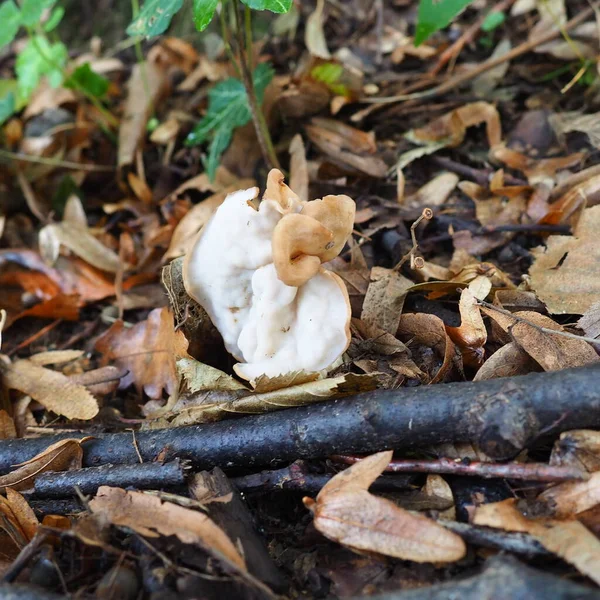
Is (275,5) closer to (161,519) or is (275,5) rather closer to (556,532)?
(161,519)

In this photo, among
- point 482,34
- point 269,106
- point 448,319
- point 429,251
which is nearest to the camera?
point 448,319

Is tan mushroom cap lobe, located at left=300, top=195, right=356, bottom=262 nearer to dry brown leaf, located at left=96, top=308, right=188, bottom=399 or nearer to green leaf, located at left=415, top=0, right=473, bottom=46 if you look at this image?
dry brown leaf, located at left=96, top=308, right=188, bottom=399

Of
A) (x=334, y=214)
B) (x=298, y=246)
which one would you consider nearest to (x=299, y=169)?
(x=334, y=214)

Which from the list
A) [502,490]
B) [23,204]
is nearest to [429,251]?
[502,490]

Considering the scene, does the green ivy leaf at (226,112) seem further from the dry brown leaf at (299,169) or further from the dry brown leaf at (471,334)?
the dry brown leaf at (471,334)

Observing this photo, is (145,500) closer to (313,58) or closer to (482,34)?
(313,58)
